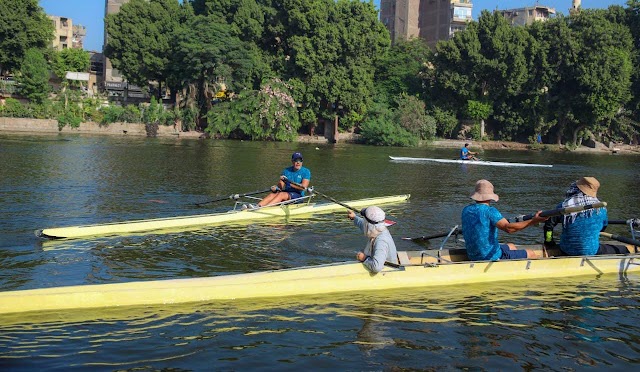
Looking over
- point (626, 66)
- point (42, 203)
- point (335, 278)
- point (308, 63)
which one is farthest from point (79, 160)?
point (626, 66)

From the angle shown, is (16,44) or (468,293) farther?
(16,44)

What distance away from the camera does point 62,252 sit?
12.3 metres

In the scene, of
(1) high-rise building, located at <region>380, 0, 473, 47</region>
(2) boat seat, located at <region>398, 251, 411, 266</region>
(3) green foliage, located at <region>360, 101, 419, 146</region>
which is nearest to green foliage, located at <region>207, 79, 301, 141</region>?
(3) green foliage, located at <region>360, 101, 419, 146</region>

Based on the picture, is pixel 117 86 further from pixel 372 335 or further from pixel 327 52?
pixel 372 335

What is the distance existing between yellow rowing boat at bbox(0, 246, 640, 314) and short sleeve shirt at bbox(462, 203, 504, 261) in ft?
0.60

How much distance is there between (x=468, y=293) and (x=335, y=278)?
2263 mm

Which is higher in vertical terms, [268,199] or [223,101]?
[223,101]

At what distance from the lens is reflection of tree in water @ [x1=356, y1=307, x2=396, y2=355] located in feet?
25.9

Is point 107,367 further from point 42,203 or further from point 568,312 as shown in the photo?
point 42,203

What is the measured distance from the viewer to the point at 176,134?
65.0 metres

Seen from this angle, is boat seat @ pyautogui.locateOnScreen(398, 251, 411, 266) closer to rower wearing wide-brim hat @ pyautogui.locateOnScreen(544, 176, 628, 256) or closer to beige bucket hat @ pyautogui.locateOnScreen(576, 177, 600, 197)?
rower wearing wide-brim hat @ pyautogui.locateOnScreen(544, 176, 628, 256)

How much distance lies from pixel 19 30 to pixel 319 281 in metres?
65.5

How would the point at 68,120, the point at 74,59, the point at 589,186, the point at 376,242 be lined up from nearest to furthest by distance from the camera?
the point at 376,242
the point at 589,186
the point at 68,120
the point at 74,59

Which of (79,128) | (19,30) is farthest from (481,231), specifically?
(19,30)
